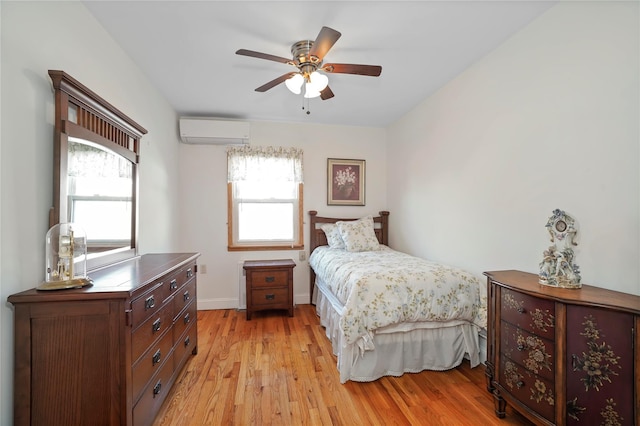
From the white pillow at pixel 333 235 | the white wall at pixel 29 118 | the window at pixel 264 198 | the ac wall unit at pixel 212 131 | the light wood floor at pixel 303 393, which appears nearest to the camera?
the white wall at pixel 29 118

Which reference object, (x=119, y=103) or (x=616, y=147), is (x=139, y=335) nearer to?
(x=119, y=103)

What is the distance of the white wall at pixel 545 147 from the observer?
1.40 meters

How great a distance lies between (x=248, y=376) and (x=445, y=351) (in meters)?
1.56

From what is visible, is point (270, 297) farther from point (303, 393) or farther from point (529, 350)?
point (529, 350)

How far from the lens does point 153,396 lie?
5.10 ft

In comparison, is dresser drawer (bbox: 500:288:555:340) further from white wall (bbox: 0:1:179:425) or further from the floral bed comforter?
white wall (bbox: 0:1:179:425)

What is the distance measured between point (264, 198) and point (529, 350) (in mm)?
3086

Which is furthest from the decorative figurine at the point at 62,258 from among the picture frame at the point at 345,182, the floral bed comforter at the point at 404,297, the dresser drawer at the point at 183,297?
the picture frame at the point at 345,182

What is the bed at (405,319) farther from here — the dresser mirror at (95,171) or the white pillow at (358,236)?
the dresser mirror at (95,171)

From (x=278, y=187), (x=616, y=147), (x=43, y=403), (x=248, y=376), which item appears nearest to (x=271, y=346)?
(x=248, y=376)

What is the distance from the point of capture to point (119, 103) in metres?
2.05

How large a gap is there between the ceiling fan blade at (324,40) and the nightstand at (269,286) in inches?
90.7

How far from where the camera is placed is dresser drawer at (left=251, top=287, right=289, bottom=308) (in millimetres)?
3236

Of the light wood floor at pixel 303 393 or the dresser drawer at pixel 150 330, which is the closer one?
the dresser drawer at pixel 150 330
